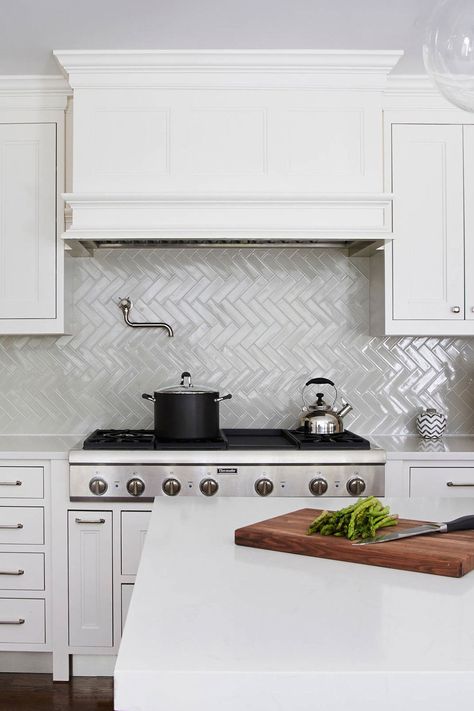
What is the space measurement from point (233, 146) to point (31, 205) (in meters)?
0.99

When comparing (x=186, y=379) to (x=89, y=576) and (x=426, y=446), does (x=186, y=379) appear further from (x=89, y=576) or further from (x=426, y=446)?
(x=426, y=446)

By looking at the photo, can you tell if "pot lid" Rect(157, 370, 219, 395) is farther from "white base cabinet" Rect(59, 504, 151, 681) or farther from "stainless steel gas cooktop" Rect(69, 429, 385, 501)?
"white base cabinet" Rect(59, 504, 151, 681)

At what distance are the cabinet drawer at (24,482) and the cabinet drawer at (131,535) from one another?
1.27 feet

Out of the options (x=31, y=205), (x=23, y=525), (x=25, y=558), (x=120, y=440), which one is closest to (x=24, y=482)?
(x=23, y=525)

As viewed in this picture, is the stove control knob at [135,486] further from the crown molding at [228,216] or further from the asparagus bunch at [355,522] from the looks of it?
the asparagus bunch at [355,522]

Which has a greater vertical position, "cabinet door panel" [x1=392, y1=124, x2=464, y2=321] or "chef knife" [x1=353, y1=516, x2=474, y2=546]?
"cabinet door panel" [x1=392, y1=124, x2=464, y2=321]

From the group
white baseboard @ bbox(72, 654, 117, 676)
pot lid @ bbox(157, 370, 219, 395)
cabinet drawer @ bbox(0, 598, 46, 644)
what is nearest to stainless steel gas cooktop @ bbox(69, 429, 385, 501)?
pot lid @ bbox(157, 370, 219, 395)

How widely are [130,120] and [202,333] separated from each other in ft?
3.68

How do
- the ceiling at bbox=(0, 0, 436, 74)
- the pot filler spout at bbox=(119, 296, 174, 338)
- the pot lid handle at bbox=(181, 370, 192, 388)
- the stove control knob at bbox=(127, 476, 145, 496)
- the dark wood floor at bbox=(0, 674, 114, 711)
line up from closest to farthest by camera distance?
the ceiling at bbox=(0, 0, 436, 74) → the dark wood floor at bbox=(0, 674, 114, 711) → the stove control knob at bbox=(127, 476, 145, 496) → the pot lid handle at bbox=(181, 370, 192, 388) → the pot filler spout at bbox=(119, 296, 174, 338)

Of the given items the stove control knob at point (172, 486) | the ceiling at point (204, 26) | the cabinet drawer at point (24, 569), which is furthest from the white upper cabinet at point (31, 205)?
the cabinet drawer at point (24, 569)

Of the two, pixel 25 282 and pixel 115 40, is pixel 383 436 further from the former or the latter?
pixel 115 40

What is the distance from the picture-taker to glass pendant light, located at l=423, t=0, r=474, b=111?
4.42 ft

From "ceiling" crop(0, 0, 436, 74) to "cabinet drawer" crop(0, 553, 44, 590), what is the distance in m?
2.17

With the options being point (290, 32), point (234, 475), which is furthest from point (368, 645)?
point (290, 32)
